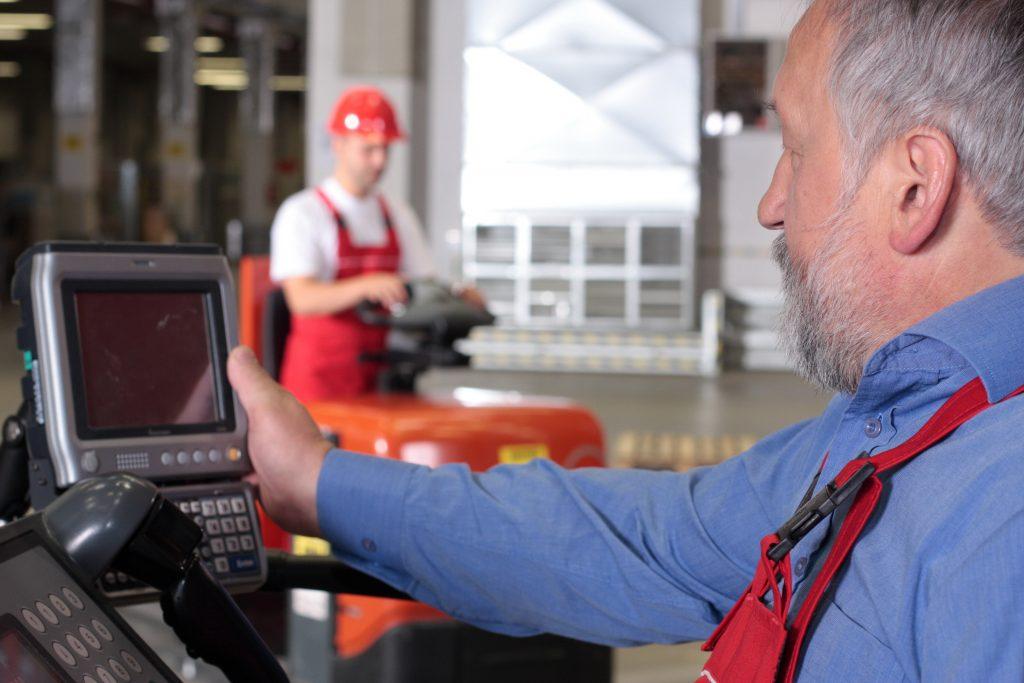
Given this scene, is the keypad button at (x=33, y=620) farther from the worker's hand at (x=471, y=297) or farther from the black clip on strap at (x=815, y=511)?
the worker's hand at (x=471, y=297)

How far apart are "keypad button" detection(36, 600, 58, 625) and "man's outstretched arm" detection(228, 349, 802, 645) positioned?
602 millimetres

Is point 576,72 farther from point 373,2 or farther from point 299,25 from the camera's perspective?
point 299,25

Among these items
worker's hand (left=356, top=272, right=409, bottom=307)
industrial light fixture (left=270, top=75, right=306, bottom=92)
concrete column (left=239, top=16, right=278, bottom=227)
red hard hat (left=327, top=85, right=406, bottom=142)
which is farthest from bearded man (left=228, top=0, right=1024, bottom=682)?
industrial light fixture (left=270, top=75, right=306, bottom=92)

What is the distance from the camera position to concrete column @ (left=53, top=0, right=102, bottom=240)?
19.5 metres

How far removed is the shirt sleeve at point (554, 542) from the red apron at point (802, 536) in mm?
378

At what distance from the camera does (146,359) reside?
1.45 meters

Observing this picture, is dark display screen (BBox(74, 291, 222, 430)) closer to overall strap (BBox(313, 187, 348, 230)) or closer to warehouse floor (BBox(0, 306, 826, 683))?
warehouse floor (BBox(0, 306, 826, 683))

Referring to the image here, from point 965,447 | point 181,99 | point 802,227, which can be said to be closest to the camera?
point 965,447

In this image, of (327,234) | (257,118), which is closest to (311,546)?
(327,234)

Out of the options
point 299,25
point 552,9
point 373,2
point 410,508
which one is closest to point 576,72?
point 552,9

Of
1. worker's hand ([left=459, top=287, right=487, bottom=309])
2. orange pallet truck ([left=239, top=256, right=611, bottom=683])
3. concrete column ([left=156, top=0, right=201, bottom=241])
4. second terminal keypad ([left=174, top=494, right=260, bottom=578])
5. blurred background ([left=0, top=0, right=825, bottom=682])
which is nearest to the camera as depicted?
second terminal keypad ([left=174, top=494, right=260, bottom=578])

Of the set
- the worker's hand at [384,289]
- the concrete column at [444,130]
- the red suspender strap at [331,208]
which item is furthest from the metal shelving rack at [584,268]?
the worker's hand at [384,289]

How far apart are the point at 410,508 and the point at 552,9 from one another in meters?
11.1

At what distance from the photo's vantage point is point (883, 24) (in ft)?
3.75
